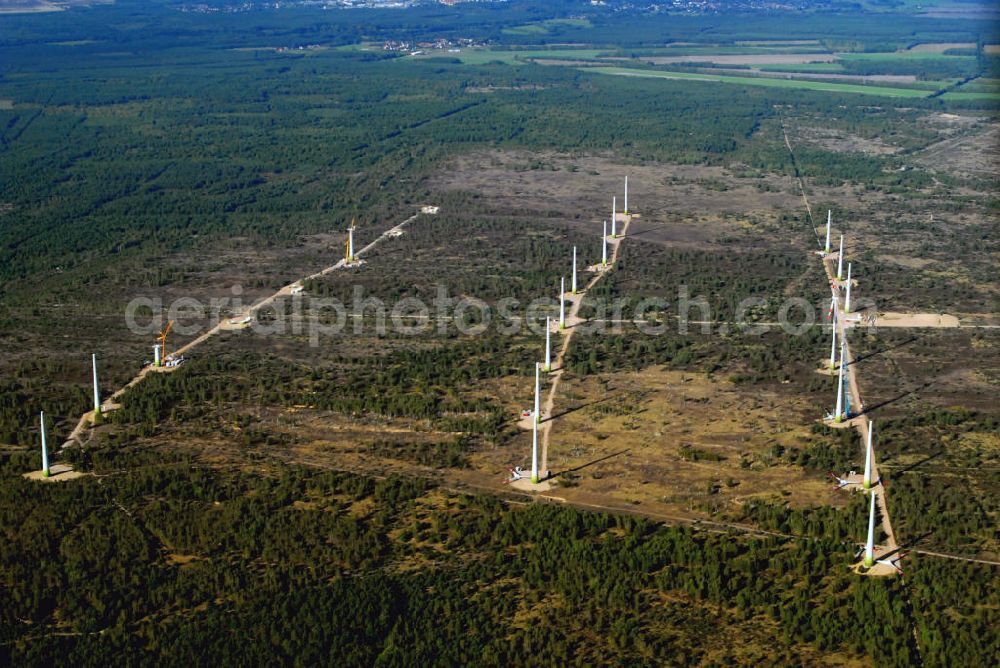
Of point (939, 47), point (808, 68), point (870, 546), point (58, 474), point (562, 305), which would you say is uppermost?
point (939, 47)

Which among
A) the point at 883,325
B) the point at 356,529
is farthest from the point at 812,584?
the point at 883,325

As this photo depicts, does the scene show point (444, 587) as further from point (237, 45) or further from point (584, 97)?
point (237, 45)

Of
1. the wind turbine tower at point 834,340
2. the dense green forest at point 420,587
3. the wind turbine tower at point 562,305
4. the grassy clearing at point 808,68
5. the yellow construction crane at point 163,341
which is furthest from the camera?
the grassy clearing at point 808,68

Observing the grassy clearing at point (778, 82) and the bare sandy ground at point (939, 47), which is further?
the bare sandy ground at point (939, 47)

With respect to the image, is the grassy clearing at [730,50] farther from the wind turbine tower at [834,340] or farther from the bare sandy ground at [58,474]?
the bare sandy ground at [58,474]

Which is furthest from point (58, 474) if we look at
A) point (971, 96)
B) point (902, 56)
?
point (902, 56)

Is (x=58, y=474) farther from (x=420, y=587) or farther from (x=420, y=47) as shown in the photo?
(x=420, y=47)

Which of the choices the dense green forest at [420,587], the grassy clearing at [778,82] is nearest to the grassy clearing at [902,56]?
the grassy clearing at [778,82]

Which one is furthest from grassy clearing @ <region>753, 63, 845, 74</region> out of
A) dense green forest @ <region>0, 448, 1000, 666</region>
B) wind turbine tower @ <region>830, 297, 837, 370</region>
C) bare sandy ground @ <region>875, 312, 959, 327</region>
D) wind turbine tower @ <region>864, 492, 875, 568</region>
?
wind turbine tower @ <region>864, 492, 875, 568</region>
